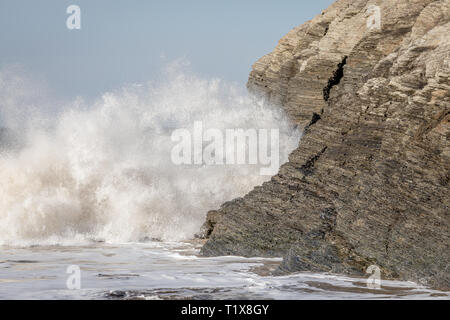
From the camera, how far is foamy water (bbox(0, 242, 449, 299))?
8.02 meters

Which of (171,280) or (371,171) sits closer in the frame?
(171,280)

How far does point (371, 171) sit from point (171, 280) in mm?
3892

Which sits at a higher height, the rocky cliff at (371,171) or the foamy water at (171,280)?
the rocky cliff at (371,171)

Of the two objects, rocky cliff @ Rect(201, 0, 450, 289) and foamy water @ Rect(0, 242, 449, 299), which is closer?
foamy water @ Rect(0, 242, 449, 299)

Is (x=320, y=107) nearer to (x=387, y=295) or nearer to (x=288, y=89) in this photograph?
(x=288, y=89)

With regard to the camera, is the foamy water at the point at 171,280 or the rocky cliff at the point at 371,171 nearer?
the foamy water at the point at 171,280

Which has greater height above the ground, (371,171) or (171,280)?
(371,171)

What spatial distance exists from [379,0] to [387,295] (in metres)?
9.21

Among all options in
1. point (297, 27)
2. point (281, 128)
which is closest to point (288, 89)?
point (281, 128)

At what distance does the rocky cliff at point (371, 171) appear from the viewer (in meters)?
9.03

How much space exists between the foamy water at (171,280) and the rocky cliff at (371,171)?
18.8 inches

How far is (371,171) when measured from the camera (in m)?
10.3

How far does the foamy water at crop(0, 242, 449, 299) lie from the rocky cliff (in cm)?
48

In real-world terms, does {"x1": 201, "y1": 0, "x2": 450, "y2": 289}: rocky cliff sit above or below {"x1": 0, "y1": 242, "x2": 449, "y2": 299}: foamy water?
above
